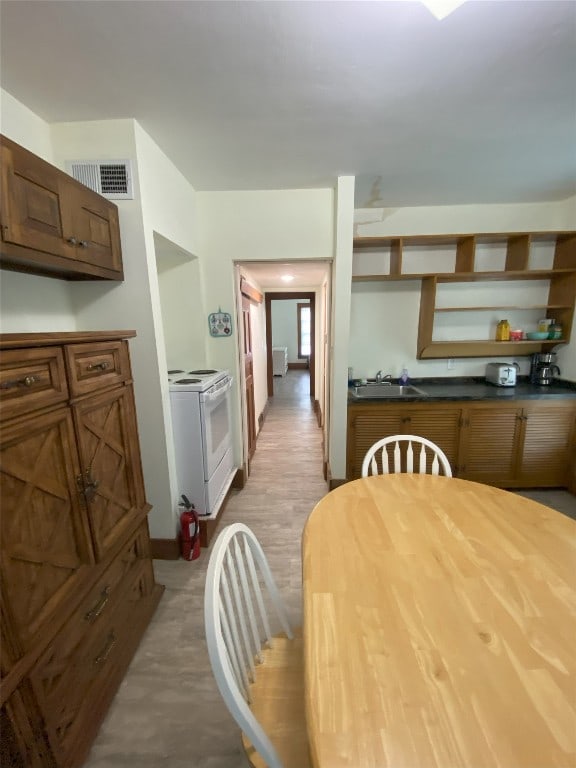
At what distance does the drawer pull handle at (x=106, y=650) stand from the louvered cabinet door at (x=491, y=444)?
2.65 m

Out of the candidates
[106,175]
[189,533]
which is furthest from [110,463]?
[106,175]

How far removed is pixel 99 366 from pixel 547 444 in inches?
131

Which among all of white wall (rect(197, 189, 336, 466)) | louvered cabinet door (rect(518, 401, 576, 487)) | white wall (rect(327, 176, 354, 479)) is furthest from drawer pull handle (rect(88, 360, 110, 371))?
louvered cabinet door (rect(518, 401, 576, 487))

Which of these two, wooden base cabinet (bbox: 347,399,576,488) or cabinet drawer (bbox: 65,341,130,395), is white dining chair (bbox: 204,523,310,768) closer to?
cabinet drawer (bbox: 65,341,130,395)

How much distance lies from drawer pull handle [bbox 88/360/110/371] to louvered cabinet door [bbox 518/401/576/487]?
3.01m

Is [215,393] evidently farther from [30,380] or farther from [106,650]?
[106,650]

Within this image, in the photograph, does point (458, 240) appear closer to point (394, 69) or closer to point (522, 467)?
point (394, 69)

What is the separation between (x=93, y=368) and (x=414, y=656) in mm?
1357

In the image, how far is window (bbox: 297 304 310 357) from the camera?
9648 mm

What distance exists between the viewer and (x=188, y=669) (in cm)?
139

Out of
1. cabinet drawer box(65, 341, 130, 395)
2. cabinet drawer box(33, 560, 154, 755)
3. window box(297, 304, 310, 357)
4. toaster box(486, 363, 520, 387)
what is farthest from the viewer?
window box(297, 304, 310, 357)

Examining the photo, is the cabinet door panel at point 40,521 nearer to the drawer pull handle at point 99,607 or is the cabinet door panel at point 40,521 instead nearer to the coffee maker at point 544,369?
the drawer pull handle at point 99,607

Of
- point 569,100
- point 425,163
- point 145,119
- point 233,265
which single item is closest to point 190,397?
point 233,265

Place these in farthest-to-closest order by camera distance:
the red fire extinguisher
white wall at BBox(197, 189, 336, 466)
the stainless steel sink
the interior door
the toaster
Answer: the interior door < the stainless steel sink < the toaster < white wall at BBox(197, 189, 336, 466) < the red fire extinguisher
